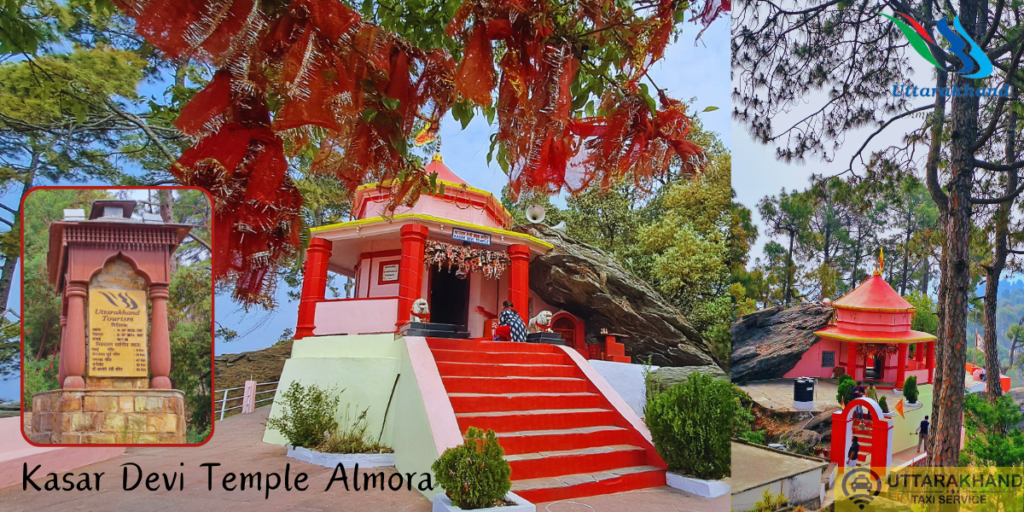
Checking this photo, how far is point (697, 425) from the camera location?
4734 millimetres

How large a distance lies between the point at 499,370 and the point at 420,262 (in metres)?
2.72

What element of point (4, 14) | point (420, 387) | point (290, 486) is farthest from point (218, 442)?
point (4, 14)

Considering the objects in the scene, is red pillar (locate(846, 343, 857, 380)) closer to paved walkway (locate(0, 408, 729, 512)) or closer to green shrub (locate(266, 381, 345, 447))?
paved walkway (locate(0, 408, 729, 512))

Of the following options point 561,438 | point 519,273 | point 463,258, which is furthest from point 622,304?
point 561,438

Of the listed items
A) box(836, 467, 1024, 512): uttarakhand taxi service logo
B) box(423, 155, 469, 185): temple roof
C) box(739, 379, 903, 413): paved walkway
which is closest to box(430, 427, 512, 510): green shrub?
box(739, 379, 903, 413): paved walkway

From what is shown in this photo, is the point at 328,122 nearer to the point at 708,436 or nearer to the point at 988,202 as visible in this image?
the point at 988,202

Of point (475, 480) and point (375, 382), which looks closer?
point (475, 480)

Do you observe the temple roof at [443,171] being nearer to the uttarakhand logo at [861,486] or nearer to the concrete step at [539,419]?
the concrete step at [539,419]

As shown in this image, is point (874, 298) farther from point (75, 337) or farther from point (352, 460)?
point (352, 460)

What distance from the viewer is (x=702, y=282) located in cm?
1291

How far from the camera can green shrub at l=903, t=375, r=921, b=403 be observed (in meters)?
2.76

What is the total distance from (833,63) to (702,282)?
10562 millimetres

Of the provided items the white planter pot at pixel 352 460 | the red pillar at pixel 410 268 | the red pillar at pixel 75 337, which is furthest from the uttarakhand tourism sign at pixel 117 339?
the red pillar at pixel 410 268

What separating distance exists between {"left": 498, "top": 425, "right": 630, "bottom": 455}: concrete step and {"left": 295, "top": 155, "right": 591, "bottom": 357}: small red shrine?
3.63 meters
